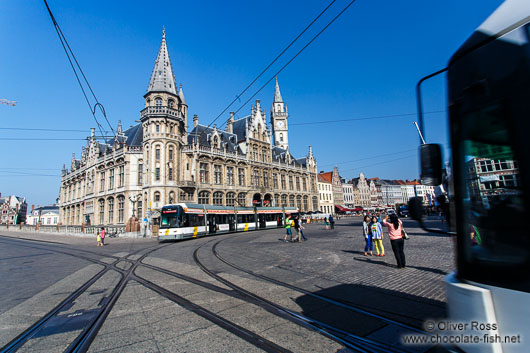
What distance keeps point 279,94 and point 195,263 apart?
2296 inches

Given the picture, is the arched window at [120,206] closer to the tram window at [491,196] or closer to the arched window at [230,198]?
the arched window at [230,198]

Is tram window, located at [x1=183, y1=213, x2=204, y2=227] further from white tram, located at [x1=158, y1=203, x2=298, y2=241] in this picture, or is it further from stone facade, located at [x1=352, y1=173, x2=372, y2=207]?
stone facade, located at [x1=352, y1=173, x2=372, y2=207]

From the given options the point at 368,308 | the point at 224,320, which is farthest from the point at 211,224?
the point at 368,308

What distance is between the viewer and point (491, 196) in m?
1.87

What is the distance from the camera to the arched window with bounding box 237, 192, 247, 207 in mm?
37731

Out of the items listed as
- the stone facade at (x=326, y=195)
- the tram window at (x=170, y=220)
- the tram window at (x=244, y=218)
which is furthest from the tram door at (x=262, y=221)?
the stone facade at (x=326, y=195)

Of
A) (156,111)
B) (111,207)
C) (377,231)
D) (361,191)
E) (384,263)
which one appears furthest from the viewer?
(361,191)

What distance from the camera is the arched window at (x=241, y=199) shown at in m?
37.7

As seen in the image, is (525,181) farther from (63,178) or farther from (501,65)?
(63,178)

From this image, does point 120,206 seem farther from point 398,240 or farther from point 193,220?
point 398,240

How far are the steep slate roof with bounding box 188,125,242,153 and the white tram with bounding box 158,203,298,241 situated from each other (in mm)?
12813

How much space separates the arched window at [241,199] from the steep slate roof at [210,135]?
6.66 m

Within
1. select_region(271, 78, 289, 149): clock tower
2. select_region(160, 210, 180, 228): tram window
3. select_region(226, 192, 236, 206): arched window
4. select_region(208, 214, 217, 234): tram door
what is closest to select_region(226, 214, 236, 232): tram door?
select_region(208, 214, 217, 234): tram door

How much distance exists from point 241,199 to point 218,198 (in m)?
4.21
